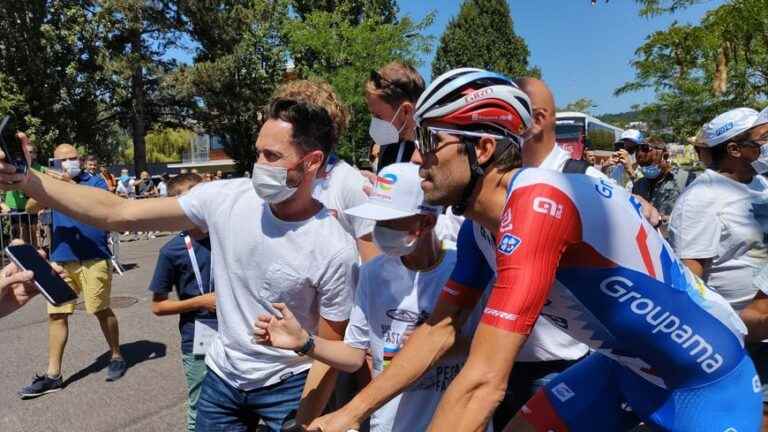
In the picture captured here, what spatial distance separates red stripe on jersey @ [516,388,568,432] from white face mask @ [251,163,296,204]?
4.01ft

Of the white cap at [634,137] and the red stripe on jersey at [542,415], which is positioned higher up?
the white cap at [634,137]

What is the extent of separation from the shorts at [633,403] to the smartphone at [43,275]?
70.7 inches

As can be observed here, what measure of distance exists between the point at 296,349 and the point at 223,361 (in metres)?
0.56

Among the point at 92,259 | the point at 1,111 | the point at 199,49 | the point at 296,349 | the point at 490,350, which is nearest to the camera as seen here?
the point at 490,350

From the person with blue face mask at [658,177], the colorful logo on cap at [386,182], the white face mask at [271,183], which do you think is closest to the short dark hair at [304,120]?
the white face mask at [271,183]

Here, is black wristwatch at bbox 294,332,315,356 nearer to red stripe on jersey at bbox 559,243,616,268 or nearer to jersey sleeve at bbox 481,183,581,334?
jersey sleeve at bbox 481,183,581,334

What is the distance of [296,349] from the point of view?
2094 mm

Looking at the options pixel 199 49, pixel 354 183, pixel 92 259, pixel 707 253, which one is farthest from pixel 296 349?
pixel 199 49

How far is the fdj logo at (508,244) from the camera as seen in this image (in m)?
1.51

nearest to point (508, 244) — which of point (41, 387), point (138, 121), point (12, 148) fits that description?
point (12, 148)

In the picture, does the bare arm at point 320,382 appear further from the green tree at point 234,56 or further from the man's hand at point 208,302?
the green tree at point 234,56

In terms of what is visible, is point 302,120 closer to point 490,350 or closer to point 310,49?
point 490,350

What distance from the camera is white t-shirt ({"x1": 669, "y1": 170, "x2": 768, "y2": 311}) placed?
Answer: 3.10 meters

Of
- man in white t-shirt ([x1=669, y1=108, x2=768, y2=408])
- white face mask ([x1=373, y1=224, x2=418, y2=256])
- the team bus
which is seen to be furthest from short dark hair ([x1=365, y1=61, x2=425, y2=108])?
the team bus
